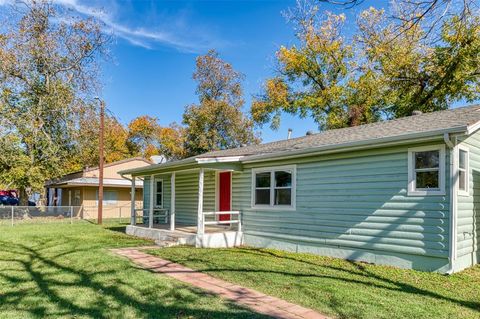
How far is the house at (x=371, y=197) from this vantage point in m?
6.89

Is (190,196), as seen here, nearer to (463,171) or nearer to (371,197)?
(371,197)

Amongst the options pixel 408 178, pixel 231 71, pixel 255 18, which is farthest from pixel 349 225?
pixel 231 71

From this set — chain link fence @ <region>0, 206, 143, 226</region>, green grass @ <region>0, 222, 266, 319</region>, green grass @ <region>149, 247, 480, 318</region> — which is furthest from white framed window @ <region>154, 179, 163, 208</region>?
green grass @ <region>149, 247, 480, 318</region>

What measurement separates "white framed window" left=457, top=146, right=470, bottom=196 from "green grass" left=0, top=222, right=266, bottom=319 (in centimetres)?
523

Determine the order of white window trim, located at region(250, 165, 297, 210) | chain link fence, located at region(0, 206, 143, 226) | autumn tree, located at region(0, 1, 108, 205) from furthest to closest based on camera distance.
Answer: autumn tree, located at region(0, 1, 108, 205)
chain link fence, located at region(0, 206, 143, 226)
white window trim, located at region(250, 165, 297, 210)

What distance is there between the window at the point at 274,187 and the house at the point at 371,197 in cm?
3

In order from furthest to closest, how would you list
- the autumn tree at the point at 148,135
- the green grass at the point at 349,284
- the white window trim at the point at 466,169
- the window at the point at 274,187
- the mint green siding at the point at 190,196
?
1. the autumn tree at the point at 148,135
2. the mint green siding at the point at 190,196
3. the window at the point at 274,187
4. the white window trim at the point at 466,169
5. the green grass at the point at 349,284

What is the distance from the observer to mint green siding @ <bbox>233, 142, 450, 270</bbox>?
275 inches

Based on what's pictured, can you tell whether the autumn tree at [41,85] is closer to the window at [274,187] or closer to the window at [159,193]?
the window at [159,193]

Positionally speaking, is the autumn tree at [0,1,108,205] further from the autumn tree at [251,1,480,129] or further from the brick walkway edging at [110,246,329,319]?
the brick walkway edging at [110,246,329,319]

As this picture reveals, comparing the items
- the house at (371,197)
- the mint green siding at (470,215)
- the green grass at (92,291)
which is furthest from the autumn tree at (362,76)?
the green grass at (92,291)

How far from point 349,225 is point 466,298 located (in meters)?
3.10

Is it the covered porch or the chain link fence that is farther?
the chain link fence

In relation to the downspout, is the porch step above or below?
below
